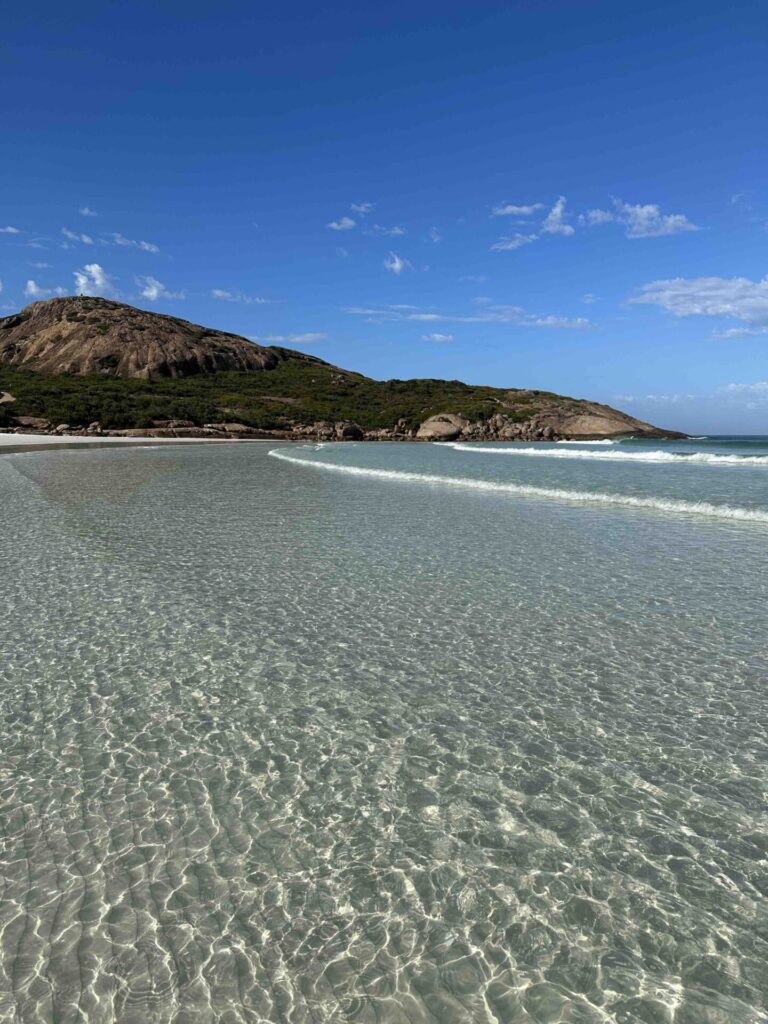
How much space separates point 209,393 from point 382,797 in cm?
11961

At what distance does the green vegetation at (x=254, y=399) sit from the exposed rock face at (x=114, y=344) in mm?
5372

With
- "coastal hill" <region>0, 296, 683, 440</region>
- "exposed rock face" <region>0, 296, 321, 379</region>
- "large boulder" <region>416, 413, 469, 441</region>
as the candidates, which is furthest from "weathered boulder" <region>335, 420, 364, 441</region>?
"exposed rock face" <region>0, 296, 321, 379</region>

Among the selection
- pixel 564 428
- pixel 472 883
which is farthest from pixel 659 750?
pixel 564 428

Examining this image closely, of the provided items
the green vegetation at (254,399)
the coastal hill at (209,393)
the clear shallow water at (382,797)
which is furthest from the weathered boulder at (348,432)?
the clear shallow water at (382,797)

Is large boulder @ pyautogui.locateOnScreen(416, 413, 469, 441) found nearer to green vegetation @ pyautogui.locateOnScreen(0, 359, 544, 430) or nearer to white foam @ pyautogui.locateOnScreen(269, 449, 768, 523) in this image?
green vegetation @ pyautogui.locateOnScreen(0, 359, 544, 430)

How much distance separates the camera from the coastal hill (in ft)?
308

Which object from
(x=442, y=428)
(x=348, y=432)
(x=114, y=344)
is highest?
(x=114, y=344)

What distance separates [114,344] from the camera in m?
133

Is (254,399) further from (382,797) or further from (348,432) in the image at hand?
(382,797)

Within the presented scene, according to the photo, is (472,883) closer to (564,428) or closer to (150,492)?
(150,492)

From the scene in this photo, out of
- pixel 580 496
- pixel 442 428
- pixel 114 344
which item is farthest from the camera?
pixel 114 344

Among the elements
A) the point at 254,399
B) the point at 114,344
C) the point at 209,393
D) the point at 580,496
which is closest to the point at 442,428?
the point at 254,399

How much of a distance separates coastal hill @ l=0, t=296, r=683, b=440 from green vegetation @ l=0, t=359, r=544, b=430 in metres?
0.24

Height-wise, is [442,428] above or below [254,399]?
below
